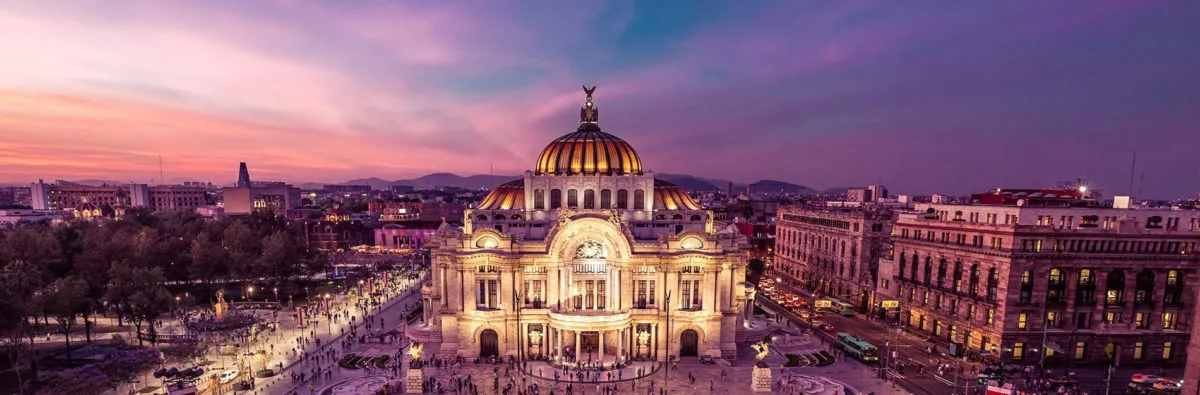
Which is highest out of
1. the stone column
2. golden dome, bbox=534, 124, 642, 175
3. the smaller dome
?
golden dome, bbox=534, 124, 642, 175

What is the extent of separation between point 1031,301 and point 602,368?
41.0m

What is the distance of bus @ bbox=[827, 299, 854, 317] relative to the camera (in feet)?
235

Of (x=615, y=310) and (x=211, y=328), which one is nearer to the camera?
(x=615, y=310)

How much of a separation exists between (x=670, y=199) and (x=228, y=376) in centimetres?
4604

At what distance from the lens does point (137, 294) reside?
55.8 m

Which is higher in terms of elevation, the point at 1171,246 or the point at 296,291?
the point at 1171,246

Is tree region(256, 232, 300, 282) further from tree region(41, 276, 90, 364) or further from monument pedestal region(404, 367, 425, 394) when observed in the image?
monument pedestal region(404, 367, 425, 394)

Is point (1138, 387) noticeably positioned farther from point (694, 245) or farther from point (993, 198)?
point (694, 245)

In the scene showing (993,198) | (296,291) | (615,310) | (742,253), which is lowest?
(296,291)

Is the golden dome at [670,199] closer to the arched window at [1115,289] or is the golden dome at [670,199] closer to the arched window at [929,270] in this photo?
the arched window at [929,270]

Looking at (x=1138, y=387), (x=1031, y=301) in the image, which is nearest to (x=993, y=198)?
(x=1031, y=301)

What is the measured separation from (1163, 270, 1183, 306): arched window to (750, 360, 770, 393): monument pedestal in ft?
133

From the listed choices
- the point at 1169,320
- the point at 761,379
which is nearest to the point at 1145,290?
the point at 1169,320

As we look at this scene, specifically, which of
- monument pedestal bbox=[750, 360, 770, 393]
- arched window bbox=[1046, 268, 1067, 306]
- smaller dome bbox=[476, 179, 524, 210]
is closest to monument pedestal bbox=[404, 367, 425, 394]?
smaller dome bbox=[476, 179, 524, 210]
